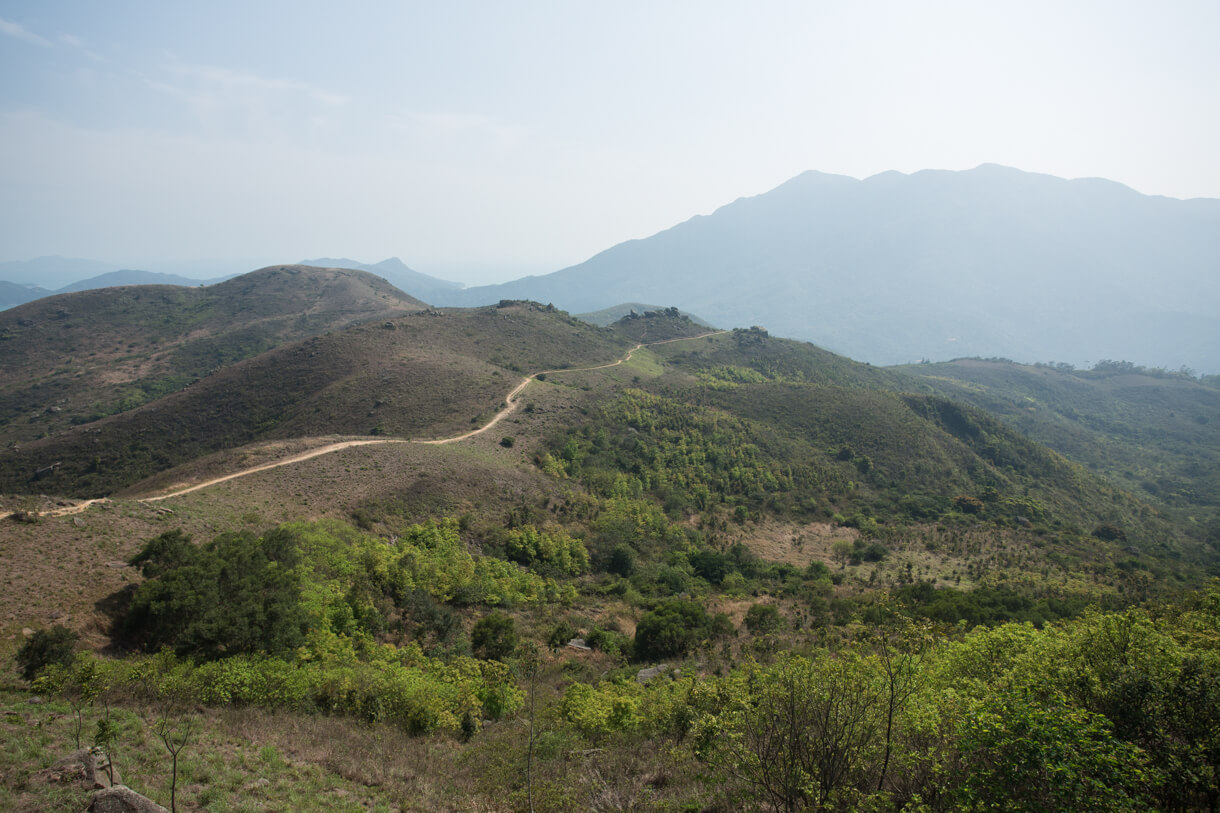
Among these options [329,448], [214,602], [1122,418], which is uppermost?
[329,448]

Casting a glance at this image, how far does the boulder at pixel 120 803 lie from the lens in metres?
7.80

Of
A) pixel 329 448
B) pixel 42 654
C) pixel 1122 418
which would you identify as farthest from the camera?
pixel 1122 418

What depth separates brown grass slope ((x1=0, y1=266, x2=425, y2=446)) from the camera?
245ft

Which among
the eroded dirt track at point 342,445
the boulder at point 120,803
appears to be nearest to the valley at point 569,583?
the eroded dirt track at point 342,445

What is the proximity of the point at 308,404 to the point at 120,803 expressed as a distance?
185ft

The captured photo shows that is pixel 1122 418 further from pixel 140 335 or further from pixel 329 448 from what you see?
pixel 140 335

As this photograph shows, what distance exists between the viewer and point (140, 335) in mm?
99312

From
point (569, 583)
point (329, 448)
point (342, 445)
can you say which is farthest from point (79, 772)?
point (342, 445)

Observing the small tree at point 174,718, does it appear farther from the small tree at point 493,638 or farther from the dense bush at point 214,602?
the small tree at point 493,638

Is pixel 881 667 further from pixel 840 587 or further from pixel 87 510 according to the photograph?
pixel 87 510

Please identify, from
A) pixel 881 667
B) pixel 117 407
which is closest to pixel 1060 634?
pixel 881 667

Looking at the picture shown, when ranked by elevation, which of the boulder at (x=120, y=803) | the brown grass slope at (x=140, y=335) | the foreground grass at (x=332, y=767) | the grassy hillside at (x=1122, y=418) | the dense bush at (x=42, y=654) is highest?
the brown grass slope at (x=140, y=335)

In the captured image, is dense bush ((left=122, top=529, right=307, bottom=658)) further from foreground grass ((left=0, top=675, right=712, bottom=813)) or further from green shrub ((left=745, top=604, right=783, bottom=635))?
green shrub ((left=745, top=604, right=783, bottom=635))

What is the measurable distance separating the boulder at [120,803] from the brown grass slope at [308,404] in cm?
3889
